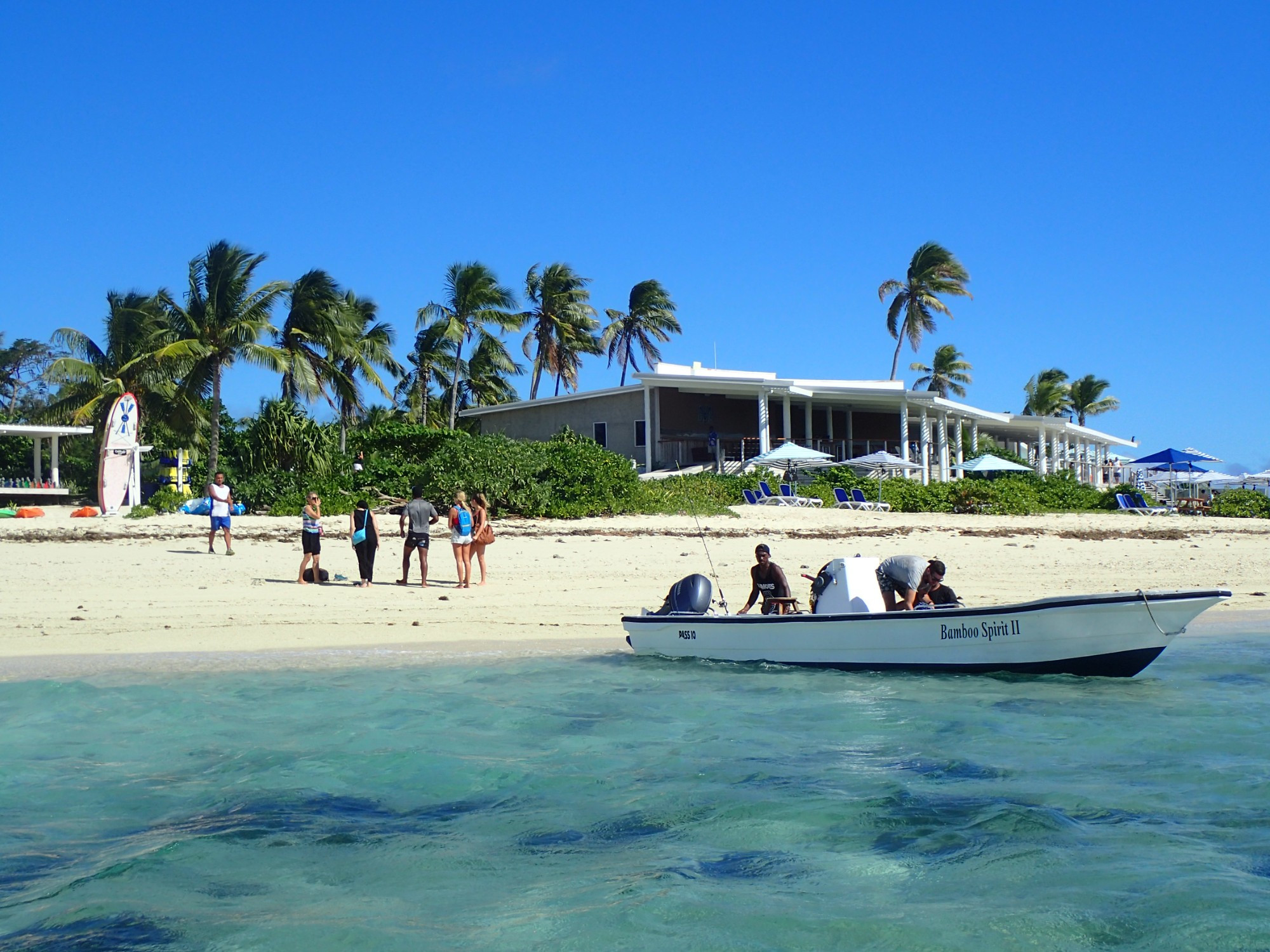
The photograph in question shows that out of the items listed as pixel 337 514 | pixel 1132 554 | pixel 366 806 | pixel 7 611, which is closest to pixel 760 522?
pixel 1132 554

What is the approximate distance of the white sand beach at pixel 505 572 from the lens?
13664 millimetres

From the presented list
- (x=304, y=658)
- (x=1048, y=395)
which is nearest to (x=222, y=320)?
(x=304, y=658)

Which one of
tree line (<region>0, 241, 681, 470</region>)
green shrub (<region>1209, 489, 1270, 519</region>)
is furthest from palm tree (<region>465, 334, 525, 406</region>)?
green shrub (<region>1209, 489, 1270, 519</region>)

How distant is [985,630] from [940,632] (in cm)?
42

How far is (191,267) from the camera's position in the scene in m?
31.4

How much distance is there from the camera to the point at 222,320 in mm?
31172

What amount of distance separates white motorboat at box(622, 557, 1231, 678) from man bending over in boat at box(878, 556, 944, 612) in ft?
0.44

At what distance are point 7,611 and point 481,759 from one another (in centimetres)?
864

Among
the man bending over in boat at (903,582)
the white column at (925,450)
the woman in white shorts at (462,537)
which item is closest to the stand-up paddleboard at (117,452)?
the woman in white shorts at (462,537)

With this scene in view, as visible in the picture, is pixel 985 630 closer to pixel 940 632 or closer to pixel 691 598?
pixel 940 632

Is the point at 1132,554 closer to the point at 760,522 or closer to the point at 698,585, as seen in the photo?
the point at 760,522

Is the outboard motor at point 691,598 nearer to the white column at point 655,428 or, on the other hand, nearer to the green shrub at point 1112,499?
the white column at point 655,428

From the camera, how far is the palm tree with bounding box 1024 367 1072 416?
64875 millimetres

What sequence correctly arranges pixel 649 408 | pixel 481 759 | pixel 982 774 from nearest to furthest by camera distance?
pixel 982 774 → pixel 481 759 → pixel 649 408
